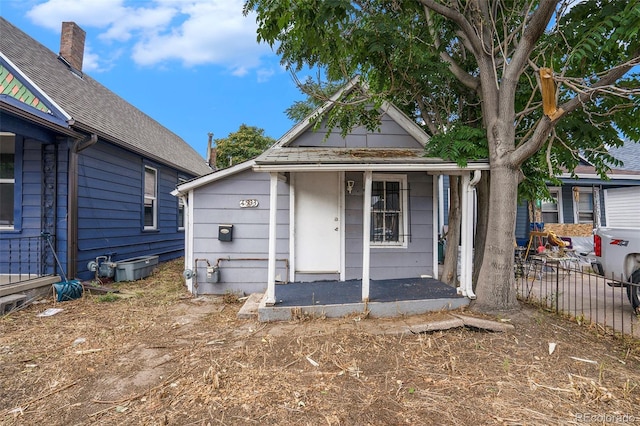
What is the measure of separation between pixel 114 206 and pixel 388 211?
6430mm

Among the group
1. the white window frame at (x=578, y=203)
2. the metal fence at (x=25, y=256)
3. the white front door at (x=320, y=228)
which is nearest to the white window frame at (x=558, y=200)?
the white window frame at (x=578, y=203)

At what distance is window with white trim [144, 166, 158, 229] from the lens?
9.47m

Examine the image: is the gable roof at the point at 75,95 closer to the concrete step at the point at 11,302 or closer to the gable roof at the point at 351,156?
the concrete step at the point at 11,302

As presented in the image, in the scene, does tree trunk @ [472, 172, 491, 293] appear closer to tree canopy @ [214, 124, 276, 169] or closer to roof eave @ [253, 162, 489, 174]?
roof eave @ [253, 162, 489, 174]

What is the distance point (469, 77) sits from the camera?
5.18m

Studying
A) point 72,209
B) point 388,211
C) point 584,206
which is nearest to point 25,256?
point 72,209

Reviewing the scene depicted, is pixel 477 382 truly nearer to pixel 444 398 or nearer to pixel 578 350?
pixel 444 398

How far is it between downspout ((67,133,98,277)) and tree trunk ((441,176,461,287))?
7.07 meters

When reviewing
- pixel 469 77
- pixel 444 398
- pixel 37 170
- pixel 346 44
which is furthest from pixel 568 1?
pixel 37 170

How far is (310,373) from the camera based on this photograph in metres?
3.11

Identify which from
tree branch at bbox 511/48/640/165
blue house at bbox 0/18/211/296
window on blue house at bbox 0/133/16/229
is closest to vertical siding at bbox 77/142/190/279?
blue house at bbox 0/18/211/296

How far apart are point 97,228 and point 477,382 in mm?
7714

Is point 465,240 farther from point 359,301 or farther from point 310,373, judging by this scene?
point 310,373

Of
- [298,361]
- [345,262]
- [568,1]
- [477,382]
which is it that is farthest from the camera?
[345,262]
